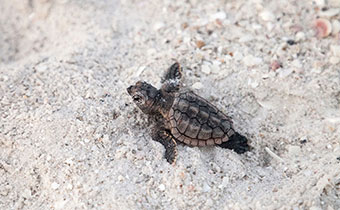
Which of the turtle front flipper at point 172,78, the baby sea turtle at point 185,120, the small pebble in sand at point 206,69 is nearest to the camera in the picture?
the baby sea turtle at point 185,120

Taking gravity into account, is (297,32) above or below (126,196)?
above

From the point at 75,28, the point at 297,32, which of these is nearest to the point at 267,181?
the point at 297,32

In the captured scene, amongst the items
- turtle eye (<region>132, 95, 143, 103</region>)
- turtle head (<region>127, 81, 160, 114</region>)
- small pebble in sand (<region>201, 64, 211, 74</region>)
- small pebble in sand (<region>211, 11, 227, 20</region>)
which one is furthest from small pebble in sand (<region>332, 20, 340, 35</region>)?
turtle eye (<region>132, 95, 143, 103</region>)

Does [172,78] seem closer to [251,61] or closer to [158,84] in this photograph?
[158,84]

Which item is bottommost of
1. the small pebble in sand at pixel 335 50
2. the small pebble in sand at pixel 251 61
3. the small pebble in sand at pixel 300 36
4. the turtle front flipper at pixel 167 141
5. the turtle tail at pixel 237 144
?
the turtle tail at pixel 237 144

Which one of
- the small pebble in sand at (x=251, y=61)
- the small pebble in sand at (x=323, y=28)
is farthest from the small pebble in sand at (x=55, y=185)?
the small pebble in sand at (x=323, y=28)

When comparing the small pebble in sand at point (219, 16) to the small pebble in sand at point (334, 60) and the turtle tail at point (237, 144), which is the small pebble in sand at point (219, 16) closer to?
the small pebble in sand at point (334, 60)

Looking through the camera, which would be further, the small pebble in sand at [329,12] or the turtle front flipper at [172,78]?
the small pebble in sand at [329,12]

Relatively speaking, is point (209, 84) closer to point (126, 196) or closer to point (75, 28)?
point (126, 196)

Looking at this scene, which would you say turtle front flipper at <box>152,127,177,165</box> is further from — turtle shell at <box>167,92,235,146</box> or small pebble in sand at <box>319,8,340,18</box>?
small pebble in sand at <box>319,8,340,18</box>
